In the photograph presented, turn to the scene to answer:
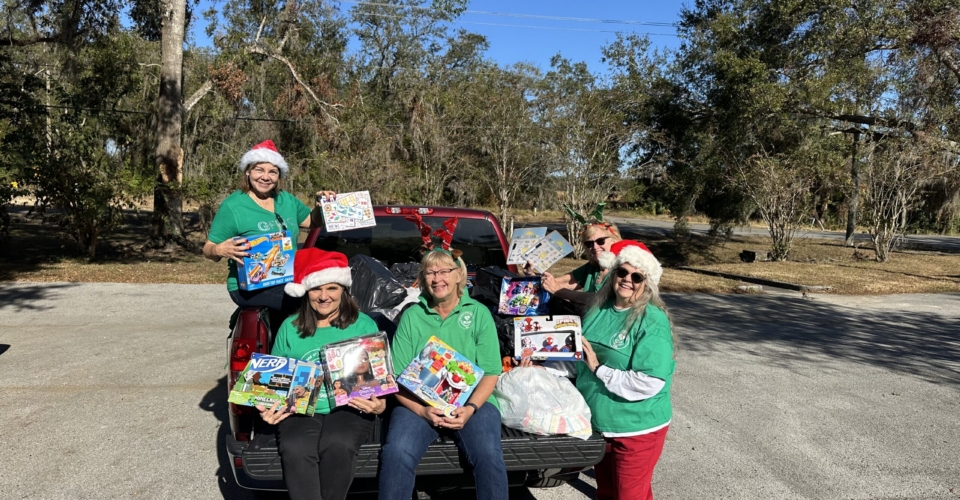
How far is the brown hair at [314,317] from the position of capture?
347 centimetres

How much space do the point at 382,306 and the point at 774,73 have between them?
731 inches

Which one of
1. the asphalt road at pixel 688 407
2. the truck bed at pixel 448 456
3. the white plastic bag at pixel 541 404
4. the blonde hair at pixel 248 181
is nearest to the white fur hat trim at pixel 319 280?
the truck bed at pixel 448 456

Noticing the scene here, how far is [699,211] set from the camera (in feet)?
82.2

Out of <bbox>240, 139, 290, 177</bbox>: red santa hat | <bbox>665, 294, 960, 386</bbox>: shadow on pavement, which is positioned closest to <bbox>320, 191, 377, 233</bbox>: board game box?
<bbox>240, 139, 290, 177</bbox>: red santa hat

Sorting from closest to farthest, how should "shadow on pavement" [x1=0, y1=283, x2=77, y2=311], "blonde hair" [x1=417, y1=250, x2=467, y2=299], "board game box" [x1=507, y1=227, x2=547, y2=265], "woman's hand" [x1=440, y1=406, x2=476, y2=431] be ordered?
"woman's hand" [x1=440, y1=406, x2=476, y2=431]
"blonde hair" [x1=417, y1=250, x2=467, y2=299]
"board game box" [x1=507, y1=227, x2=547, y2=265]
"shadow on pavement" [x1=0, y1=283, x2=77, y2=311]

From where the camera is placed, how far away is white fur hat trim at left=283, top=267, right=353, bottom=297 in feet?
11.5

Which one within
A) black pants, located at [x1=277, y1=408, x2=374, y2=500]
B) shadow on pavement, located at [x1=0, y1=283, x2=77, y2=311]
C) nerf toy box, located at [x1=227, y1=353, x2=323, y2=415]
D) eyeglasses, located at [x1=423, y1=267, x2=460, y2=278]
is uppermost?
eyeglasses, located at [x1=423, y1=267, x2=460, y2=278]

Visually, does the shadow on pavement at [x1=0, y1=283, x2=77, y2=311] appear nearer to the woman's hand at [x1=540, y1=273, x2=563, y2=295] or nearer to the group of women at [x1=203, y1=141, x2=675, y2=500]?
the group of women at [x1=203, y1=141, x2=675, y2=500]

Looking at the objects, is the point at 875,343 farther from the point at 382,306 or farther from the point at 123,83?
the point at 123,83

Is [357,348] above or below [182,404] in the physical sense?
above

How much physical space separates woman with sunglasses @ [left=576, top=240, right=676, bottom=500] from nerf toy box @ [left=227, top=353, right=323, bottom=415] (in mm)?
1365

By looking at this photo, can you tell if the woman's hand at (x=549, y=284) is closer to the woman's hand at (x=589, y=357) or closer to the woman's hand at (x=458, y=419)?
the woman's hand at (x=589, y=357)

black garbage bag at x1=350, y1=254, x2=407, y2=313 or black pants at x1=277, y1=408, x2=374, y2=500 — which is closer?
black pants at x1=277, y1=408, x2=374, y2=500

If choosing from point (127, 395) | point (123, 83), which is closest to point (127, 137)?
point (123, 83)
